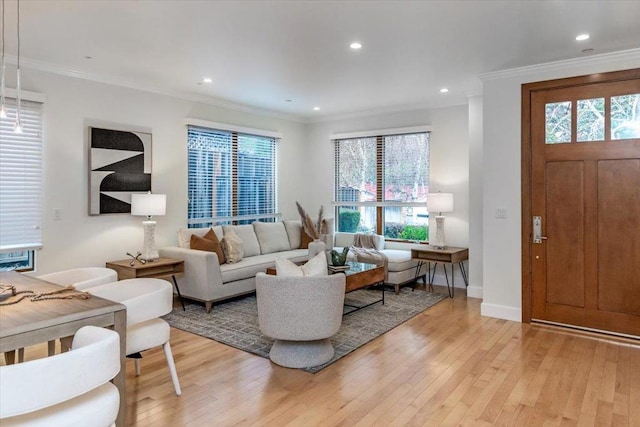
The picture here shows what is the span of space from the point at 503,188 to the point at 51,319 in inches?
167

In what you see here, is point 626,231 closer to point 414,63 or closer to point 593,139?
point 593,139

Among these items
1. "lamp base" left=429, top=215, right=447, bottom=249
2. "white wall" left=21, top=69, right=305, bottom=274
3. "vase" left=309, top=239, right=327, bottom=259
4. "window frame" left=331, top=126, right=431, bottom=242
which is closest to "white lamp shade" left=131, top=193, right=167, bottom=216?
"white wall" left=21, top=69, right=305, bottom=274

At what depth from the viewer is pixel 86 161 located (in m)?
4.47

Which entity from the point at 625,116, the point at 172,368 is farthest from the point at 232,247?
the point at 625,116

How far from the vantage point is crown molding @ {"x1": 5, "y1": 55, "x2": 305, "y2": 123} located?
13.3ft

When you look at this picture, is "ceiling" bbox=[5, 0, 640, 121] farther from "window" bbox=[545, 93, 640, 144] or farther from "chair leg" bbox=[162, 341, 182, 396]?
"chair leg" bbox=[162, 341, 182, 396]

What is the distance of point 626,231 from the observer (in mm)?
3850

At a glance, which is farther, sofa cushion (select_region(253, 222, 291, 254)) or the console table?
sofa cushion (select_region(253, 222, 291, 254))

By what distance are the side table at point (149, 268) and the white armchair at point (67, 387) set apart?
2.66 metres

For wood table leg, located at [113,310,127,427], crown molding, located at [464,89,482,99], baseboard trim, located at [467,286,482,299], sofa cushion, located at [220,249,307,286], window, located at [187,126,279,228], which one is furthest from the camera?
window, located at [187,126,279,228]

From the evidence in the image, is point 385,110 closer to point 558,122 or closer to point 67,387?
point 558,122

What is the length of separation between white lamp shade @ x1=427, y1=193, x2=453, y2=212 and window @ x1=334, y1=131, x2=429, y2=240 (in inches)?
22.3

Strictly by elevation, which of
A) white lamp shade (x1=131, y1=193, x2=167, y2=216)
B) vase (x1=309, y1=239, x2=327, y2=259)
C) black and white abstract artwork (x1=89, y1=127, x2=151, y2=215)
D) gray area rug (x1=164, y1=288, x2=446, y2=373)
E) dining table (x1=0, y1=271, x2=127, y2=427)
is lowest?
gray area rug (x1=164, y1=288, x2=446, y2=373)

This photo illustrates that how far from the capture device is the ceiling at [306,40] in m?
2.92
